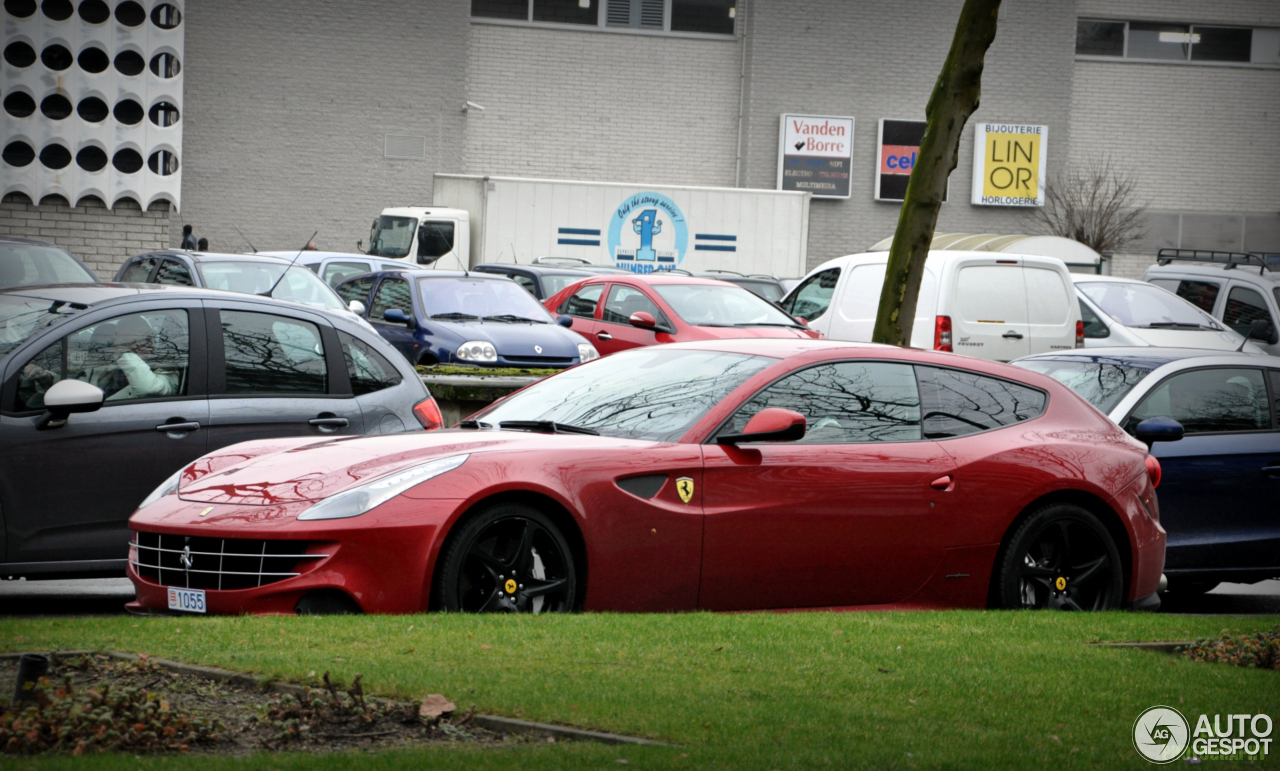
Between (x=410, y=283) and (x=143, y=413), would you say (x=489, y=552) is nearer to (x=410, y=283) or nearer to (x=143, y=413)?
(x=143, y=413)

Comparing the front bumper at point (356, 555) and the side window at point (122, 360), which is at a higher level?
the side window at point (122, 360)

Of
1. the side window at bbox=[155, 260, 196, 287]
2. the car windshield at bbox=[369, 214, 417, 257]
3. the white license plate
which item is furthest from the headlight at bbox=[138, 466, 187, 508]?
the car windshield at bbox=[369, 214, 417, 257]

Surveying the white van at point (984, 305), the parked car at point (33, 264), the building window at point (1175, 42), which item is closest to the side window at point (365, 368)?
the parked car at point (33, 264)

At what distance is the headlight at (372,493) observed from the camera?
235 inches

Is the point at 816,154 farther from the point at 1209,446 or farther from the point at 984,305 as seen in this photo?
the point at 1209,446

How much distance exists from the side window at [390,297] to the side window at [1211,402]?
960 centimetres

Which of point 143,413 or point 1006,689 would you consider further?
point 143,413

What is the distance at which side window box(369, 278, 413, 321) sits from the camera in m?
17.2

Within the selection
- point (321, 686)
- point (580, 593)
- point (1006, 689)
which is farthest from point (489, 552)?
point (1006, 689)

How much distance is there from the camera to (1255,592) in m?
10.7

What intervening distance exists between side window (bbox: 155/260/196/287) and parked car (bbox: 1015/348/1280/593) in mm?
9353

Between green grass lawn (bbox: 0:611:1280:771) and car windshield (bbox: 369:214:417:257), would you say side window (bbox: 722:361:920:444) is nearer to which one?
green grass lawn (bbox: 0:611:1280:771)

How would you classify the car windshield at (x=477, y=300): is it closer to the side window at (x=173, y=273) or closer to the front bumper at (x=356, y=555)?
the side window at (x=173, y=273)

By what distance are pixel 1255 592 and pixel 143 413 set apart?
7.74m
